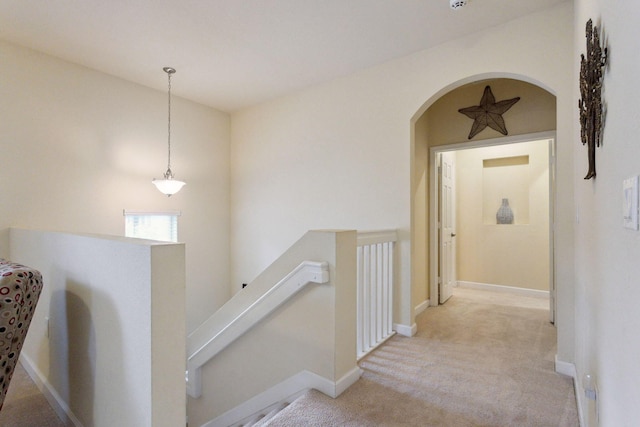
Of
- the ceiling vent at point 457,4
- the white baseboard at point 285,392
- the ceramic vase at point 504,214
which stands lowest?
the white baseboard at point 285,392

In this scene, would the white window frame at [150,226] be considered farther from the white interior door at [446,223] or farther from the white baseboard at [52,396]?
the white interior door at [446,223]

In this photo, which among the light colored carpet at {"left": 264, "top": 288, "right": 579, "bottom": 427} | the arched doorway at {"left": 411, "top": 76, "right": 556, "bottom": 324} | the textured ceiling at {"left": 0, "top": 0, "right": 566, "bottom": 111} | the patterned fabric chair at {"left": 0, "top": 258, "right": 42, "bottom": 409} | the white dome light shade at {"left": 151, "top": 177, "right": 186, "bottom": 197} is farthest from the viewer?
the white dome light shade at {"left": 151, "top": 177, "right": 186, "bottom": 197}

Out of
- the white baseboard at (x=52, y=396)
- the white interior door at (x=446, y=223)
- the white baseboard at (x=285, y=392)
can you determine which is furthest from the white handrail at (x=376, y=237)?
the white baseboard at (x=52, y=396)

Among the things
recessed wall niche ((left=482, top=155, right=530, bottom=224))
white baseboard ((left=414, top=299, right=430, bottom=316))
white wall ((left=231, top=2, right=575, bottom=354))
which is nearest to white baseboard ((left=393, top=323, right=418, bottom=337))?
white wall ((left=231, top=2, right=575, bottom=354))

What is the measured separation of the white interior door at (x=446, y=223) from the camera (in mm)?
4191

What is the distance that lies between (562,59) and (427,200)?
6.49ft

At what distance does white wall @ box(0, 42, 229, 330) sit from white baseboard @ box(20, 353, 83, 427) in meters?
1.28

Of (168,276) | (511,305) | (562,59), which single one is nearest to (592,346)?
(168,276)

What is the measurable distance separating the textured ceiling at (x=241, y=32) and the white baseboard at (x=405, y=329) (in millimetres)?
2711

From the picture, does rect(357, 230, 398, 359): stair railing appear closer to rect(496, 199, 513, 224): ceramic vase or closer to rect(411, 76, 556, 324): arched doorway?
rect(411, 76, 556, 324): arched doorway

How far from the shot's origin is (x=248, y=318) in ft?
7.69

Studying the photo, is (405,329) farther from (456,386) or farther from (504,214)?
(504,214)

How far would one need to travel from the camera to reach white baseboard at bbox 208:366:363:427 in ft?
6.67

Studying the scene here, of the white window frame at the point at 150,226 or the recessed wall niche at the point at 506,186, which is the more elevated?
the recessed wall niche at the point at 506,186
